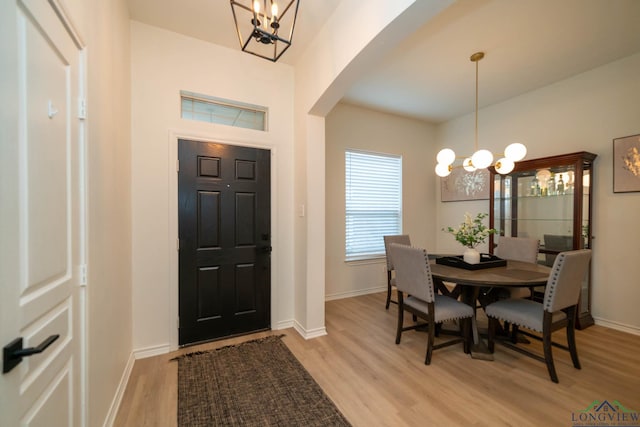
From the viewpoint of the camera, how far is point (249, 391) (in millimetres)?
1922

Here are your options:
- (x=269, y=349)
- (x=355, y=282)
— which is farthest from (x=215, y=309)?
(x=355, y=282)

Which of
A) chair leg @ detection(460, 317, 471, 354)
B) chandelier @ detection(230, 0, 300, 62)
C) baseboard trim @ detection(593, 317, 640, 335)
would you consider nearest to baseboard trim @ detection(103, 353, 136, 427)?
chandelier @ detection(230, 0, 300, 62)

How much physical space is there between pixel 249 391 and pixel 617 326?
4015 millimetres

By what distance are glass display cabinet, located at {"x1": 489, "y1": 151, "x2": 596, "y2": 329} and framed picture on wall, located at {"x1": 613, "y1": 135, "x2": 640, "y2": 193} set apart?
0.65ft

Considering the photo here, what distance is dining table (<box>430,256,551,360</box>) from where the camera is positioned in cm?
208

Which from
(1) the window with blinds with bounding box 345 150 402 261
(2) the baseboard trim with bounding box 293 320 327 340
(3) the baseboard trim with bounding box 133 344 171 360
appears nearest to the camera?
(3) the baseboard trim with bounding box 133 344 171 360

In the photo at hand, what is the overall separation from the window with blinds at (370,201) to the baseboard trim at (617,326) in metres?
2.63

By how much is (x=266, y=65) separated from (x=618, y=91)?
13.1 ft

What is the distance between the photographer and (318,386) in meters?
1.98

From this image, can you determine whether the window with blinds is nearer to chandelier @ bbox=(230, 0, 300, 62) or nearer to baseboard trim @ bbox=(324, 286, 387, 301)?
baseboard trim @ bbox=(324, 286, 387, 301)

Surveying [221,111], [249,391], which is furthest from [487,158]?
[249,391]

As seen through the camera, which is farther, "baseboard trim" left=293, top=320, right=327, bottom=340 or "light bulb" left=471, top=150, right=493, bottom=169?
"baseboard trim" left=293, top=320, right=327, bottom=340

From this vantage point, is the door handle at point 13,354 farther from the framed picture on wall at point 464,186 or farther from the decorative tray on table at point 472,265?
the framed picture on wall at point 464,186

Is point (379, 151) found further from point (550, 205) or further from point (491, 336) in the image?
point (491, 336)
